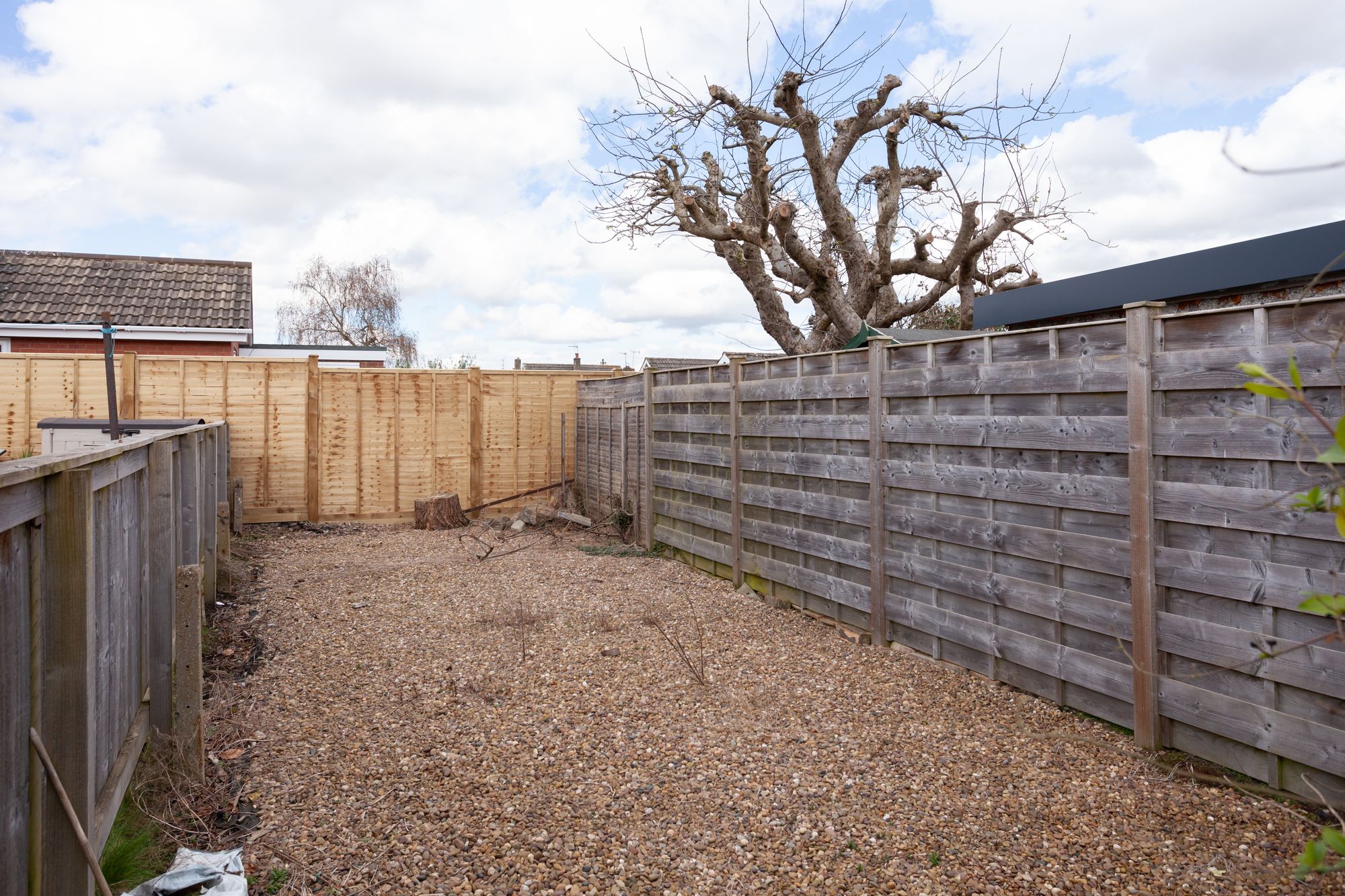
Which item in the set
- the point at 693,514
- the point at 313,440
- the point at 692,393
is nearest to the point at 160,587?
the point at 693,514

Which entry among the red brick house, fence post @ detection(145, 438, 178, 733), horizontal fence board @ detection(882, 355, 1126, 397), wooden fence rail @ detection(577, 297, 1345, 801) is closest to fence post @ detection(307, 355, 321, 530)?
the red brick house

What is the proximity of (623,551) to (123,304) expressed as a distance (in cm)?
1130

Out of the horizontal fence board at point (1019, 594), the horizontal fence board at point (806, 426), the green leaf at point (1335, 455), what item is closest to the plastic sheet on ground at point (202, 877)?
the green leaf at point (1335, 455)

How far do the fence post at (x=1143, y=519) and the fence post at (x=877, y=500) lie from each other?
1.77m

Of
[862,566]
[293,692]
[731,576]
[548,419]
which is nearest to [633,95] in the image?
[548,419]

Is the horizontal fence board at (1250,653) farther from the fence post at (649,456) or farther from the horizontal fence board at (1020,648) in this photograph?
the fence post at (649,456)

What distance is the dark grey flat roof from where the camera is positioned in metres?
5.70

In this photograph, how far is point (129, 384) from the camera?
10859 mm

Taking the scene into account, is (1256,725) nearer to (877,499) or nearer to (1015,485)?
(1015,485)

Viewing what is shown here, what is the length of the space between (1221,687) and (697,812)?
7.45ft

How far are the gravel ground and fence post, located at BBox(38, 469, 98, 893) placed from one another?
2.63ft

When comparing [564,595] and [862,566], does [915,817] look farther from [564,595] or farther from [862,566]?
[564,595]

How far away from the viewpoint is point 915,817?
3250 mm

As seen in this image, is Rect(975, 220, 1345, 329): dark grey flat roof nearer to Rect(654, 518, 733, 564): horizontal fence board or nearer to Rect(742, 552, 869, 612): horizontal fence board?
Rect(742, 552, 869, 612): horizontal fence board
